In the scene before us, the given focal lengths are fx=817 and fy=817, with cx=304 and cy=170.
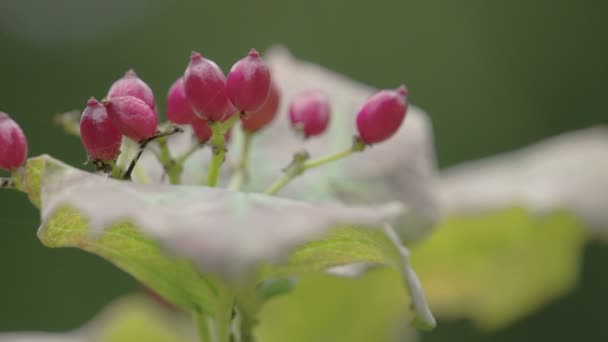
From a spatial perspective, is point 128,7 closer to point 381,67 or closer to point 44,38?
point 44,38

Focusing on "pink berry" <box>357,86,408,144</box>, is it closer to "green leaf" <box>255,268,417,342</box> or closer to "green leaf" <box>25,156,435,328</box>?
"green leaf" <box>25,156,435,328</box>

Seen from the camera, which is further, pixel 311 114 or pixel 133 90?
pixel 311 114

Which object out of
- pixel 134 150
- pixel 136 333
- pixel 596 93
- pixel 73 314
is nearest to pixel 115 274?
pixel 73 314

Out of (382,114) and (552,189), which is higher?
(382,114)

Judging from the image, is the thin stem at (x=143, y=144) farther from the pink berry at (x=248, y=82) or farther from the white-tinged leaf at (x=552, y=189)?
the white-tinged leaf at (x=552, y=189)

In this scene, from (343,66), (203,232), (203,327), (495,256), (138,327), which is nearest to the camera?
(203,232)

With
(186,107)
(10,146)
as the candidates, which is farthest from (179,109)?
(10,146)

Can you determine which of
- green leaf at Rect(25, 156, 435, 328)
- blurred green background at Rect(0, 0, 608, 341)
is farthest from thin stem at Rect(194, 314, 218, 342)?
blurred green background at Rect(0, 0, 608, 341)

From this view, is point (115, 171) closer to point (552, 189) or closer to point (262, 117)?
point (262, 117)
